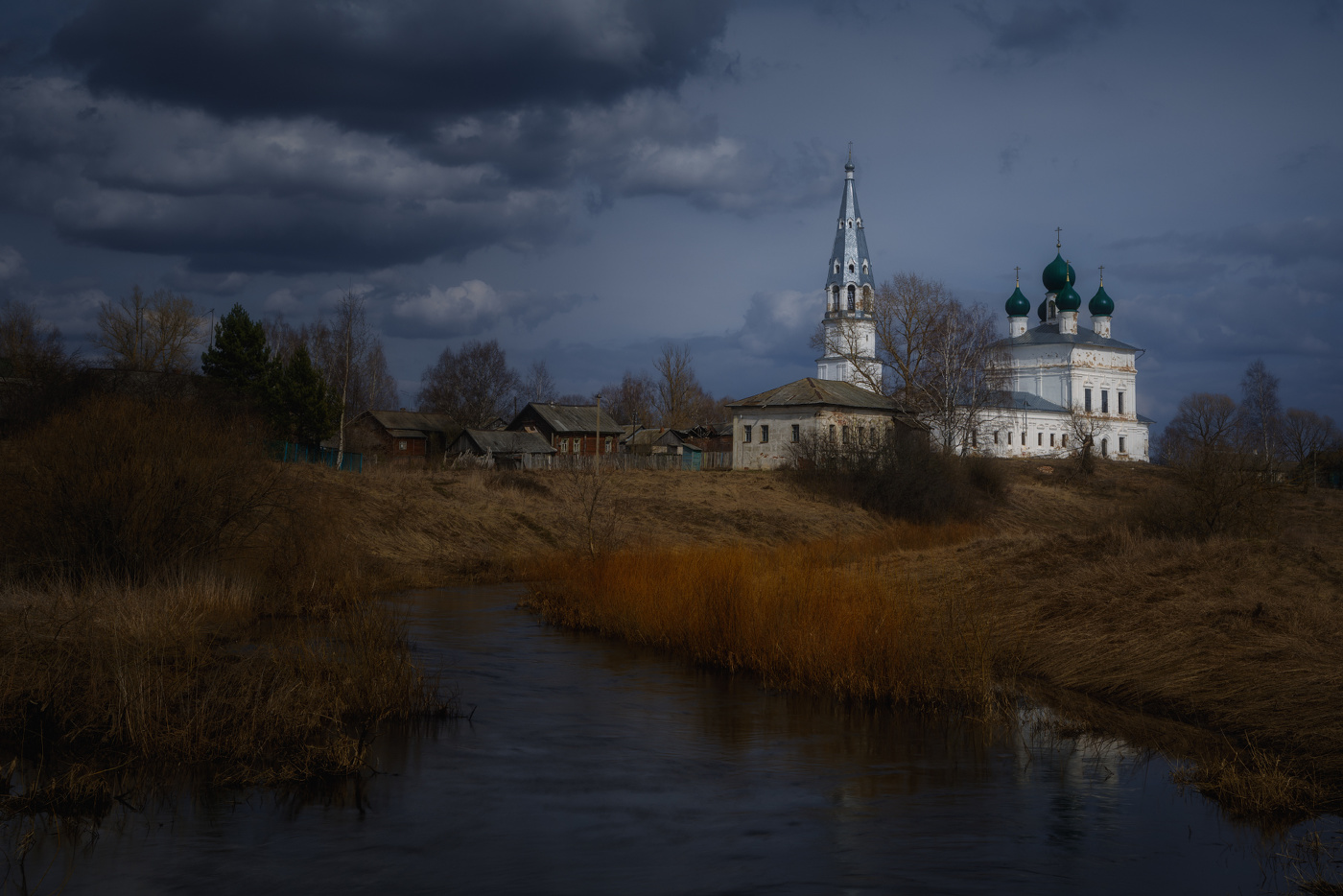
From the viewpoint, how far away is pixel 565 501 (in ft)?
133

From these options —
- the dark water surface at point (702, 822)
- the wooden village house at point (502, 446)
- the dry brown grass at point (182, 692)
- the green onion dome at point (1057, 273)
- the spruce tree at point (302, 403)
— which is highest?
the green onion dome at point (1057, 273)

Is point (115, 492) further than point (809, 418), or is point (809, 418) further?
point (809, 418)

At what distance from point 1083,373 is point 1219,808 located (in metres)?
82.2

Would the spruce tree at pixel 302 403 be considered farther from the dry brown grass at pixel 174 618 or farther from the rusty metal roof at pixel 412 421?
the dry brown grass at pixel 174 618

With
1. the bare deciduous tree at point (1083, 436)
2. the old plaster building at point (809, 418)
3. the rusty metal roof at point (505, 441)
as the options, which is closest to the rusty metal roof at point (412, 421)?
the rusty metal roof at point (505, 441)

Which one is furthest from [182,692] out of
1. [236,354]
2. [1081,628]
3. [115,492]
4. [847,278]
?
[847,278]

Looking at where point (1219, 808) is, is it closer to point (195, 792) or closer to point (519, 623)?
point (195, 792)

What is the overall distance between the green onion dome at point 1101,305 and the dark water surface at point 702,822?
8617cm

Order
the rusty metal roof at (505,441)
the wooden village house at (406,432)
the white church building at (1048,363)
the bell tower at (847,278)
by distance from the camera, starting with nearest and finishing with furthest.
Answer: the rusty metal roof at (505,441) < the wooden village house at (406,432) < the white church building at (1048,363) < the bell tower at (847,278)

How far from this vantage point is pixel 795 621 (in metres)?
14.5

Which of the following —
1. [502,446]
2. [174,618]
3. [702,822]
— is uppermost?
[502,446]

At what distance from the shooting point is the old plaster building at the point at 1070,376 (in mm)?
82188

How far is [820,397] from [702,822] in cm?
4946

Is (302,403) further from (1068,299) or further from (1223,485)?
(1068,299)
